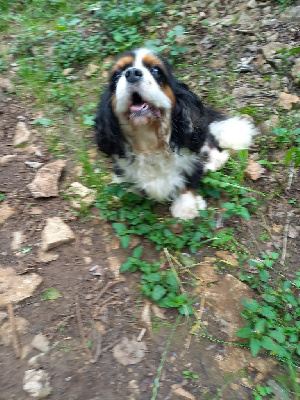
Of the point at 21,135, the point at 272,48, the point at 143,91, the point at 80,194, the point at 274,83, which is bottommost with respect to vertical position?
the point at 80,194

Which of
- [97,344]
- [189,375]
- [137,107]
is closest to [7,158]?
[137,107]

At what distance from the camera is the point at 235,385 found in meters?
1.69

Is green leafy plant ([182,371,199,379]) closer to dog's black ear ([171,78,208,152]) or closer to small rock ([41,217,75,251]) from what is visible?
small rock ([41,217,75,251])

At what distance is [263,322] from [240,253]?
1.84 ft

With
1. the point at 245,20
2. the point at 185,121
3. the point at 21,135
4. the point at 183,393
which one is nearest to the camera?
the point at 183,393

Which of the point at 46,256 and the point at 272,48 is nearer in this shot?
the point at 46,256

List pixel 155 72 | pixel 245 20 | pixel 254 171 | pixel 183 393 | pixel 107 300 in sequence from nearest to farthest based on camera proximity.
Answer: pixel 183 393 → pixel 107 300 → pixel 155 72 → pixel 254 171 → pixel 245 20

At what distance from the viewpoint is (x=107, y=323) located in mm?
1918

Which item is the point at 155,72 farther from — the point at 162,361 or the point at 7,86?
the point at 7,86

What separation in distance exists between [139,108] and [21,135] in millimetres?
1476

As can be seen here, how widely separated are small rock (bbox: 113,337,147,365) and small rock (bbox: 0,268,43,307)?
1.99ft

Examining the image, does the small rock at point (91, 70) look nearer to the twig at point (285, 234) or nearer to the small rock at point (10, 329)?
the twig at point (285, 234)

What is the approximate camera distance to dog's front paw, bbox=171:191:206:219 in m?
2.54

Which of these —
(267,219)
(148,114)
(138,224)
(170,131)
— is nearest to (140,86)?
(148,114)
